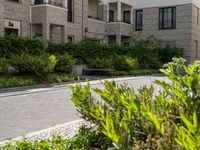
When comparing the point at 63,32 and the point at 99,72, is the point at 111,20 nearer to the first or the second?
the point at 63,32

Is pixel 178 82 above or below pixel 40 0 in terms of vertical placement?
below

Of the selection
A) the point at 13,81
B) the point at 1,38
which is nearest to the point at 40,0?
the point at 1,38

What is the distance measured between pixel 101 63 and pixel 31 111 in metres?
13.8

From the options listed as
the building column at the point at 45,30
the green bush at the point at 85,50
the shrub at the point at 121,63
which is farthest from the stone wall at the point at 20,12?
the shrub at the point at 121,63

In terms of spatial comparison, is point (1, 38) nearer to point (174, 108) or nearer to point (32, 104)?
point (32, 104)

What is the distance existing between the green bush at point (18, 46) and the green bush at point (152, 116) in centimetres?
1395

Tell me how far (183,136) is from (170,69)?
97.4 inches

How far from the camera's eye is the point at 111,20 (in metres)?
36.4

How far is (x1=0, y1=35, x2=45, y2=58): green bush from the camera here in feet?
58.0

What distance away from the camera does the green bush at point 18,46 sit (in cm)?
1769

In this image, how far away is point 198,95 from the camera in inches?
151

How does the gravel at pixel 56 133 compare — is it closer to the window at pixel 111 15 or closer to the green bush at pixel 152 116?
the green bush at pixel 152 116

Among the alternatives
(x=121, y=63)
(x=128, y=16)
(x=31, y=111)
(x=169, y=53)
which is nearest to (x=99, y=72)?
(x=121, y=63)

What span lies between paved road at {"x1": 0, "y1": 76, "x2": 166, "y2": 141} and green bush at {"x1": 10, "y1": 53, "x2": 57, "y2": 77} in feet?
8.45
